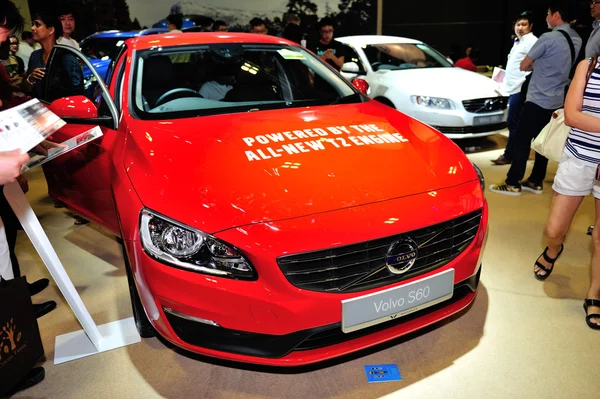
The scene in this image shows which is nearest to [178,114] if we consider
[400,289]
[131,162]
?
[131,162]

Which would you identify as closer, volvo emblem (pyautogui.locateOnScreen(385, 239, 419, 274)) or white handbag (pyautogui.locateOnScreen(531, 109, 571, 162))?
volvo emblem (pyautogui.locateOnScreen(385, 239, 419, 274))

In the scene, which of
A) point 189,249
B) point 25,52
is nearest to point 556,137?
point 189,249

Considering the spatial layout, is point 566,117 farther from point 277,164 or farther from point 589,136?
point 277,164

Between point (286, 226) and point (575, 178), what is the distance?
1.46 m

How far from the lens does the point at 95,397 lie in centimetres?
178

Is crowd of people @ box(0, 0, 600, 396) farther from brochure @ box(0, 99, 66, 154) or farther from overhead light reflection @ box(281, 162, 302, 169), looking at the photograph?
overhead light reflection @ box(281, 162, 302, 169)

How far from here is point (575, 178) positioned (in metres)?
2.09

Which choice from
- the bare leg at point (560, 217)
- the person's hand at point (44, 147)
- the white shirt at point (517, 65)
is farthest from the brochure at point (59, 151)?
the white shirt at point (517, 65)

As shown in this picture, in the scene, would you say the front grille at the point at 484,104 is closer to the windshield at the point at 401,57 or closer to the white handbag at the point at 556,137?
the windshield at the point at 401,57

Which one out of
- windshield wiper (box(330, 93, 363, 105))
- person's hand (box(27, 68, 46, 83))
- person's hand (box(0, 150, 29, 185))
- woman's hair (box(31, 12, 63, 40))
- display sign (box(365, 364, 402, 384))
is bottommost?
display sign (box(365, 364, 402, 384))

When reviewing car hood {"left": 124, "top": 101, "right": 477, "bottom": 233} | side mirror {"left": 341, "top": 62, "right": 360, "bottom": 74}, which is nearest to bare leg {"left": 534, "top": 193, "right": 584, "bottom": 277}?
car hood {"left": 124, "top": 101, "right": 477, "bottom": 233}

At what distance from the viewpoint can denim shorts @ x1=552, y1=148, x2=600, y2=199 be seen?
205 cm

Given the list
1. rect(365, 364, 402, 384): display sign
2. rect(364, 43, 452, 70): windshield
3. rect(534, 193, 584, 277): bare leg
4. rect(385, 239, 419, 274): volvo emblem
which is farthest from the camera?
rect(364, 43, 452, 70): windshield

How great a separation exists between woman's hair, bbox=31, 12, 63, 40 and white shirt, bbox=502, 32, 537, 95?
13.0 ft
